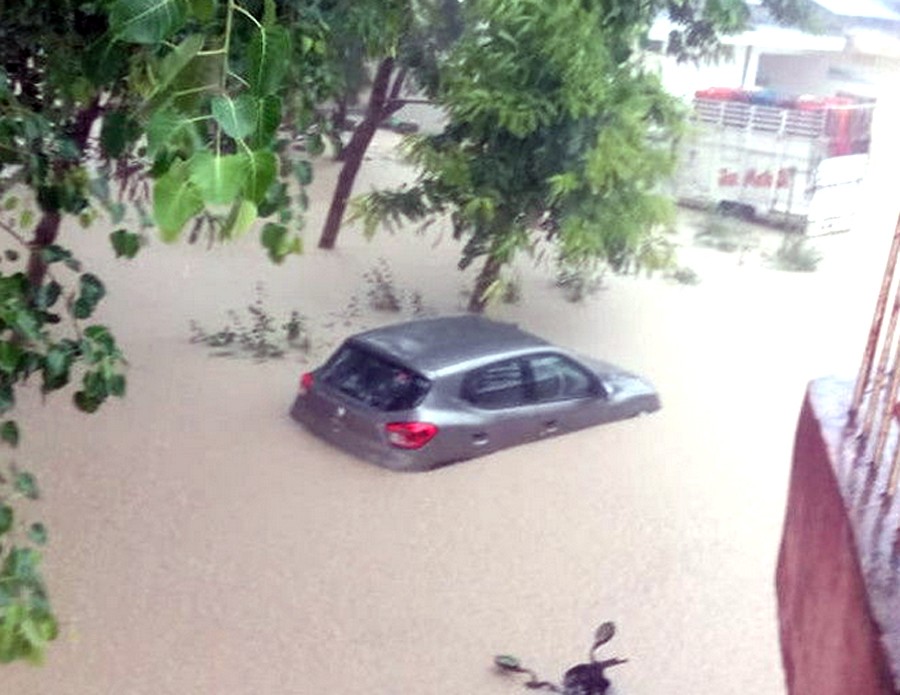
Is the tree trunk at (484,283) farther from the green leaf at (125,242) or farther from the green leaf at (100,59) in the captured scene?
the green leaf at (100,59)

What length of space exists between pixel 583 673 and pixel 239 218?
4.74m

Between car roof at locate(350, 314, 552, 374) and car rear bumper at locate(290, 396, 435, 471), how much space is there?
51 centimetres

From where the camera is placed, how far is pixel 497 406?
8727 millimetres

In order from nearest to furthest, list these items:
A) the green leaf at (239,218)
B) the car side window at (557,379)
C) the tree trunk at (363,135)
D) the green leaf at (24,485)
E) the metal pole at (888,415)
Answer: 1. the green leaf at (239,218)
2. the metal pole at (888,415)
3. the green leaf at (24,485)
4. the car side window at (557,379)
5. the tree trunk at (363,135)

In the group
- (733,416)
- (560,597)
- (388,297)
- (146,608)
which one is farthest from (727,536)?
(388,297)

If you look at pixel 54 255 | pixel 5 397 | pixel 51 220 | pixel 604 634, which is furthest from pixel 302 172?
pixel 51 220

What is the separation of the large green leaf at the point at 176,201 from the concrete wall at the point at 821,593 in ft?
3.17

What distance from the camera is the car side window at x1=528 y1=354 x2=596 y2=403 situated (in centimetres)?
891

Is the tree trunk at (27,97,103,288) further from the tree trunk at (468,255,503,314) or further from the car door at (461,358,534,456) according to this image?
the tree trunk at (468,255,503,314)

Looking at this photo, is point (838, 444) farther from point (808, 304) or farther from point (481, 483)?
point (808, 304)

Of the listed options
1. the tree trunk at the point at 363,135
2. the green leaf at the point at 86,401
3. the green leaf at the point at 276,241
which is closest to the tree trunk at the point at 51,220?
the green leaf at the point at 86,401

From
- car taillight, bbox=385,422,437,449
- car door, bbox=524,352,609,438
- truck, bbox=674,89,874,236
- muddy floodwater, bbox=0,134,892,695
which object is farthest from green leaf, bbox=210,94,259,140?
truck, bbox=674,89,874,236

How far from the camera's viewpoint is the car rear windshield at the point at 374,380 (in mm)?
8336

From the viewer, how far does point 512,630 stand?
6605 millimetres
